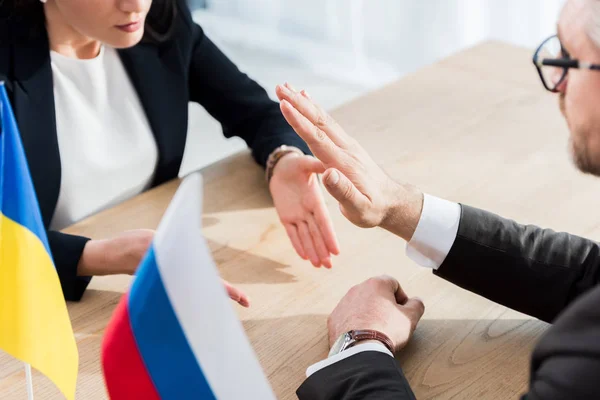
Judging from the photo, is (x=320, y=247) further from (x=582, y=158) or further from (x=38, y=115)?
(x=38, y=115)

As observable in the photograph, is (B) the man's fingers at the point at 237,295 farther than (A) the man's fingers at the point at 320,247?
No

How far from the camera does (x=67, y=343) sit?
37.9 inches

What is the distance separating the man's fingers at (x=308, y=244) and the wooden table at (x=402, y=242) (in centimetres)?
2

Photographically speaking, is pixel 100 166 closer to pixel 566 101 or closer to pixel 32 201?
pixel 32 201

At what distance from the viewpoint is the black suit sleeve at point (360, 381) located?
3.24 ft

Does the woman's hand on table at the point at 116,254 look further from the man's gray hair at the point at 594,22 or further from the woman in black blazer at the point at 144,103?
the man's gray hair at the point at 594,22

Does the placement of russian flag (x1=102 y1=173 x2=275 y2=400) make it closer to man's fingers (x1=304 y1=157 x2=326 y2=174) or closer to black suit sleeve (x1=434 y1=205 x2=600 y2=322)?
black suit sleeve (x1=434 y1=205 x2=600 y2=322)

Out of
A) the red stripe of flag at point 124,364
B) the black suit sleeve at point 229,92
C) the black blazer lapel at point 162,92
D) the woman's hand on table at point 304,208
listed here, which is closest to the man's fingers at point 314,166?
the woman's hand on table at point 304,208

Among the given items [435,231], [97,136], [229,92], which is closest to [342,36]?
[229,92]

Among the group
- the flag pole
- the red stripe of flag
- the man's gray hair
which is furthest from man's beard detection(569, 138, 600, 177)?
the flag pole

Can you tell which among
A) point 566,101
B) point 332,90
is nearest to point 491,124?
point 566,101

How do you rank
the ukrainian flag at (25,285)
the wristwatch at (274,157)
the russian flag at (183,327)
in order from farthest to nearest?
the wristwatch at (274,157)
the ukrainian flag at (25,285)
the russian flag at (183,327)

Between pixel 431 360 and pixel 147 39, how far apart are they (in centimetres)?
91

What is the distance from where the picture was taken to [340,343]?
1093 mm
